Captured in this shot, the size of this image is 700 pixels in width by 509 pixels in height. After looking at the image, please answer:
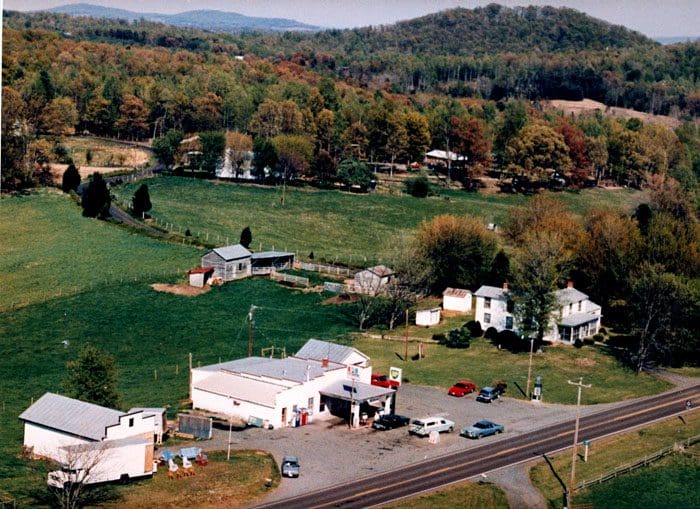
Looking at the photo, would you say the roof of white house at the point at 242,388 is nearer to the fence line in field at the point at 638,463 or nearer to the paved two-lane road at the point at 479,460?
the paved two-lane road at the point at 479,460

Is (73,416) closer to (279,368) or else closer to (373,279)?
(279,368)

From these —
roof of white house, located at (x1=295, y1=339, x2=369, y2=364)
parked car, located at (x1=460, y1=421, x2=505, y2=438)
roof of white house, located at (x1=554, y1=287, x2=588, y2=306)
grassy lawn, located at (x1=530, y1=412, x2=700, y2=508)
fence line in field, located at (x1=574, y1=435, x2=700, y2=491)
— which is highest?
roof of white house, located at (x1=554, y1=287, x2=588, y2=306)

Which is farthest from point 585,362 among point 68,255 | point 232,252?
point 68,255

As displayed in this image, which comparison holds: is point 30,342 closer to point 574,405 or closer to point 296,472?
point 296,472

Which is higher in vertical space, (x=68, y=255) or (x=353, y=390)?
(x=353, y=390)

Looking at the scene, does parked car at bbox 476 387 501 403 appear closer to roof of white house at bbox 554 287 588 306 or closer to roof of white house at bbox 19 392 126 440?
roof of white house at bbox 554 287 588 306

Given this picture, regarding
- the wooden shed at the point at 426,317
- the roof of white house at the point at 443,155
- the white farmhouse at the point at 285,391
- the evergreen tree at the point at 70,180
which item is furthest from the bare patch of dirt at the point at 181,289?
the roof of white house at the point at 443,155

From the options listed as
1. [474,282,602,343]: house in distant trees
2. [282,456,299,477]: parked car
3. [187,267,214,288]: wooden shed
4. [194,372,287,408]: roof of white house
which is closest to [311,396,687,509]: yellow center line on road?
[282,456,299,477]: parked car
